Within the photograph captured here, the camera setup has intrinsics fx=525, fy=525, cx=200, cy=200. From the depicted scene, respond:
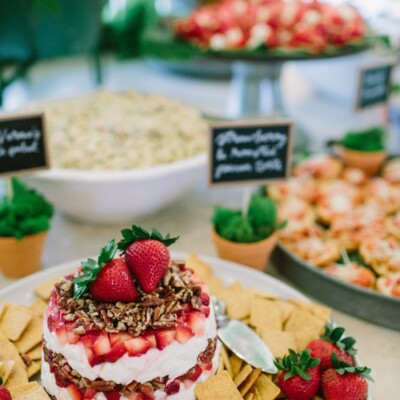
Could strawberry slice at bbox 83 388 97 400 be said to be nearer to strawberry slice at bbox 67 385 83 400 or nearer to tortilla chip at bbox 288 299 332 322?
strawberry slice at bbox 67 385 83 400

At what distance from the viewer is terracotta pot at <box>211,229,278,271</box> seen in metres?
1.41

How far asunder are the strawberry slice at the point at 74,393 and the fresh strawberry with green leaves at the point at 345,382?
0.47 m

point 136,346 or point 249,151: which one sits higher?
point 249,151

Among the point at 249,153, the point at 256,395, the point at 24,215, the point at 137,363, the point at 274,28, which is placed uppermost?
the point at 274,28

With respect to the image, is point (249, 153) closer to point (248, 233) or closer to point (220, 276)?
point (248, 233)

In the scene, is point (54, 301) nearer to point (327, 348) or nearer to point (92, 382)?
point (92, 382)

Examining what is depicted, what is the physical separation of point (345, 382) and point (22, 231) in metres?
0.86

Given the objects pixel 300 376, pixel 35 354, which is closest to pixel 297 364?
pixel 300 376

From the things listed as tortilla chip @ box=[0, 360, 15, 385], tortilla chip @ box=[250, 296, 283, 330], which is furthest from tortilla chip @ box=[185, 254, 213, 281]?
tortilla chip @ box=[0, 360, 15, 385]

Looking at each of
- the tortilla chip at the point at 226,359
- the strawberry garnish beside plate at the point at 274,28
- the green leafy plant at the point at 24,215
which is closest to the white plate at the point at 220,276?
the green leafy plant at the point at 24,215

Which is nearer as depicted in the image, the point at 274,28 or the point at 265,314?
the point at 265,314

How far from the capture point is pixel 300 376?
1021 mm

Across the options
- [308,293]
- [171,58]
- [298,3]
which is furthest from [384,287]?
[298,3]

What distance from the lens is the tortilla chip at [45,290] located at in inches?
50.6
